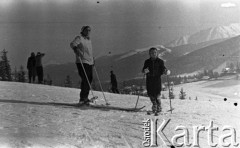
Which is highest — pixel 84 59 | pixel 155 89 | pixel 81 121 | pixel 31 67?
pixel 31 67

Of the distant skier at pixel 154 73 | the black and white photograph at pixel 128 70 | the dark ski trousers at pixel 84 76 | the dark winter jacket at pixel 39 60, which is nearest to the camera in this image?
the black and white photograph at pixel 128 70

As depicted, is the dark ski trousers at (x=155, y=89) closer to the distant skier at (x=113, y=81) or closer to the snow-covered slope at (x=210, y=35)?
the snow-covered slope at (x=210, y=35)

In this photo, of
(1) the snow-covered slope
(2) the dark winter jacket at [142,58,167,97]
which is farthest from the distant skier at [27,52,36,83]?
(2) the dark winter jacket at [142,58,167,97]

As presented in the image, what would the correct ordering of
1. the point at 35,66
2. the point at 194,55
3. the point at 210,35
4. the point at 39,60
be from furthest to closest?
1. the point at 35,66
2. the point at 39,60
3. the point at 194,55
4. the point at 210,35

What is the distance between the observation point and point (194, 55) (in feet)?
28.1

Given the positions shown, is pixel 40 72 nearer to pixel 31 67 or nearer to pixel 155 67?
pixel 31 67

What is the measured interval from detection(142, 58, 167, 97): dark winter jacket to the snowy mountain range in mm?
1172

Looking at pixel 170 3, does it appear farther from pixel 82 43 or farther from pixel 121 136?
pixel 121 136

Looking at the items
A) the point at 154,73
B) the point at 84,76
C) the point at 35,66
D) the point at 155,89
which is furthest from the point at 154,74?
the point at 35,66

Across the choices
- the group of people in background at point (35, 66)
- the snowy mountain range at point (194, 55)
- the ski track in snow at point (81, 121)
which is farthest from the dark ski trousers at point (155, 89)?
the group of people in background at point (35, 66)

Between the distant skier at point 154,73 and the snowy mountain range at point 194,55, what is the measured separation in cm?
116

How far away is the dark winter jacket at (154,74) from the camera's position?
5.74 m

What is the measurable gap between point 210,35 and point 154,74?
2.69 m

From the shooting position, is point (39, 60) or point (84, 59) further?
point (39, 60)
